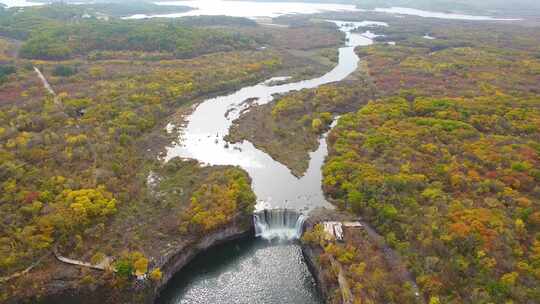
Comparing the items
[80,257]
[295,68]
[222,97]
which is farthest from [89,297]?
[295,68]

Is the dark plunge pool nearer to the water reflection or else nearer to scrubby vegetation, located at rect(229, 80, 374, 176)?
the water reflection

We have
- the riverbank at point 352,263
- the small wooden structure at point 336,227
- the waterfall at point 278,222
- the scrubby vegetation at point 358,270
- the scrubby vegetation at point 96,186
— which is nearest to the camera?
the scrubby vegetation at point 358,270

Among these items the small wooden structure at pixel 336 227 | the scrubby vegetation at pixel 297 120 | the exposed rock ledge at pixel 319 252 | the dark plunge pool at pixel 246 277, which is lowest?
the dark plunge pool at pixel 246 277

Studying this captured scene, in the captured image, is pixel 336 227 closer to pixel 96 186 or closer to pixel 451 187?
pixel 451 187

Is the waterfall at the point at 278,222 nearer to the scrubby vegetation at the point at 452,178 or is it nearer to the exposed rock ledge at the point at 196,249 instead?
the exposed rock ledge at the point at 196,249

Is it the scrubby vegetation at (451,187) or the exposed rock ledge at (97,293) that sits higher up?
the scrubby vegetation at (451,187)

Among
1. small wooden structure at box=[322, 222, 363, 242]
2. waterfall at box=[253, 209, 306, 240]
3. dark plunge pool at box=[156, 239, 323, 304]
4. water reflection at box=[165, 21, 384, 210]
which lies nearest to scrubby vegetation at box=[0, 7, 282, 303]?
waterfall at box=[253, 209, 306, 240]

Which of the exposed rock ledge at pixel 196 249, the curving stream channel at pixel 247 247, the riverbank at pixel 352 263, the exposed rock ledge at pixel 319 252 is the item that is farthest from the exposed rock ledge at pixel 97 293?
the riverbank at pixel 352 263
